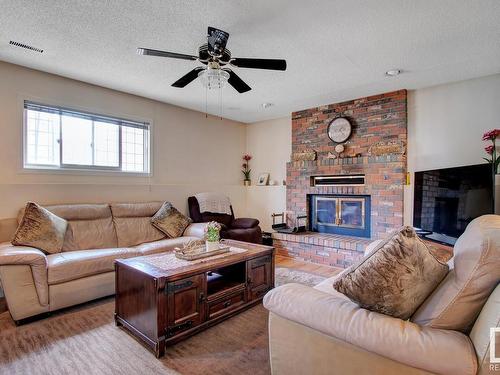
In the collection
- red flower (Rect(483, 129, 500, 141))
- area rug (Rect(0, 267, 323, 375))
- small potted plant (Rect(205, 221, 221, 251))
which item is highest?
red flower (Rect(483, 129, 500, 141))

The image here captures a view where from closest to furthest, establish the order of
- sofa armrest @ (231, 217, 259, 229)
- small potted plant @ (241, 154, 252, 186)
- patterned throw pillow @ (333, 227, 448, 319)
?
patterned throw pillow @ (333, 227, 448, 319) → sofa armrest @ (231, 217, 259, 229) → small potted plant @ (241, 154, 252, 186)

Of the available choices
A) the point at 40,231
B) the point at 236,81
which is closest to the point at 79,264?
the point at 40,231

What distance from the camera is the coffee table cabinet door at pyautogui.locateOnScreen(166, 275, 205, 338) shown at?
200 centimetres

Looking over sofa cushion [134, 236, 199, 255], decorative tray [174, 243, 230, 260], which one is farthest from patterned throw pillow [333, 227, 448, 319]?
sofa cushion [134, 236, 199, 255]

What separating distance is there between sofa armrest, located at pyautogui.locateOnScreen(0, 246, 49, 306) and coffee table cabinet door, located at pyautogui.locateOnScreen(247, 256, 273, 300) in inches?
70.6

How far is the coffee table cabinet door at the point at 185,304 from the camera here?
2.00 meters

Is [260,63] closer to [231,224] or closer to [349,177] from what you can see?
[349,177]

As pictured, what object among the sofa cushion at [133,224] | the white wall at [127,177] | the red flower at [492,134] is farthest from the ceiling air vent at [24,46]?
the red flower at [492,134]

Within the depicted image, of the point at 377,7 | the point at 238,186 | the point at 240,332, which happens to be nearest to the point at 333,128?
the point at 238,186

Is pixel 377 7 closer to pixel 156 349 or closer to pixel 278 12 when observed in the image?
pixel 278 12

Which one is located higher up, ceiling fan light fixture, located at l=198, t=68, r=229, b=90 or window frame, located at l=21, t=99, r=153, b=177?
ceiling fan light fixture, located at l=198, t=68, r=229, b=90

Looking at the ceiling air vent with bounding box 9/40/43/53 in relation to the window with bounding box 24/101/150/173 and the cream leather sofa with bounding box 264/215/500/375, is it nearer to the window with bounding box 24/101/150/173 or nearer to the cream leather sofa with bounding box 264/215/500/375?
the window with bounding box 24/101/150/173

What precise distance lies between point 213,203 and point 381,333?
12.4ft

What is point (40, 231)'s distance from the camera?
9.19ft
